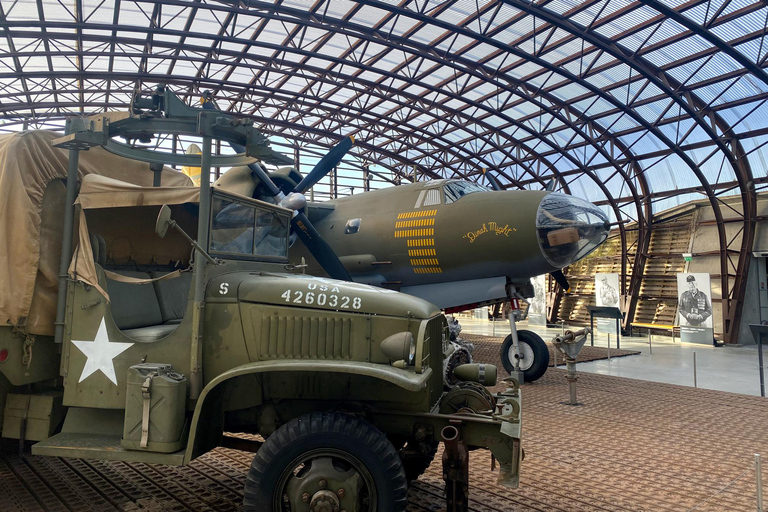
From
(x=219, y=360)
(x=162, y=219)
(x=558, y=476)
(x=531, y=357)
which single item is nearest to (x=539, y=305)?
(x=531, y=357)

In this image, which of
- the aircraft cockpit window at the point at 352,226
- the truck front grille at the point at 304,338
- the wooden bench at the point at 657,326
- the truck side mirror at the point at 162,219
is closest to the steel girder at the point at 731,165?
the wooden bench at the point at 657,326

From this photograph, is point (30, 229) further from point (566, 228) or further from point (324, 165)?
point (324, 165)

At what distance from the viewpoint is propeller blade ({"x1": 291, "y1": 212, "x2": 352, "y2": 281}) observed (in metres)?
10.1

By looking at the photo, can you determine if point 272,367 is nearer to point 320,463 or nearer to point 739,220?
point 320,463

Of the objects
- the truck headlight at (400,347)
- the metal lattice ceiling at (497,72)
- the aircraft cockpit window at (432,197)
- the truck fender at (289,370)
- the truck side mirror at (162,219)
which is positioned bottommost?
the truck fender at (289,370)

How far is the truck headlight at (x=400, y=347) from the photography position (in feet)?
11.4

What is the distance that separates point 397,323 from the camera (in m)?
3.76

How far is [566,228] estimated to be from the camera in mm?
9398

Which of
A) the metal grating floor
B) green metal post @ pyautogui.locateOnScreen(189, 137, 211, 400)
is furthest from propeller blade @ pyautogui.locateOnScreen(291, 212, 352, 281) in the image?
green metal post @ pyautogui.locateOnScreen(189, 137, 211, 400)

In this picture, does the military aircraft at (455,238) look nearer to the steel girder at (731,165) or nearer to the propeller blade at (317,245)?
the propeller blade at (317,245)

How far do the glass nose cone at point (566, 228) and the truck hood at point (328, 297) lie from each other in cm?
606

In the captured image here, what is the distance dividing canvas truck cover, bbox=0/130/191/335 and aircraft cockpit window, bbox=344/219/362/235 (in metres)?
7.61

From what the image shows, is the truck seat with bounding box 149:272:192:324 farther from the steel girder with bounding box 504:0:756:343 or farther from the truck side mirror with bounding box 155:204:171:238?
the steel girder with bounding box 504:0:756:343

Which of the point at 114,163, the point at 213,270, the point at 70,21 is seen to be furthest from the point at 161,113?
the point at 70,21
